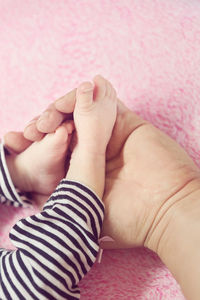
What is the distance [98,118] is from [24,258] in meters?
0.25

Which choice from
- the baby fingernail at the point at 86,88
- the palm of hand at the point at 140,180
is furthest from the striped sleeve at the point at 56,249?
the baby fingernail at the point at 86,88

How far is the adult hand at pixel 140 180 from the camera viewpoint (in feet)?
1.80

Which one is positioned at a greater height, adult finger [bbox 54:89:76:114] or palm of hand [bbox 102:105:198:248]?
adult finger [bbox 54:89:76:114]

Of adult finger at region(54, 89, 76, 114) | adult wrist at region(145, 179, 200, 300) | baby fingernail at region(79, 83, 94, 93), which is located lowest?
adult wrist at region(145, 179, 200, 300)

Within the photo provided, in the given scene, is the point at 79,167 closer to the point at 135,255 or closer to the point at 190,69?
the point at 135,255

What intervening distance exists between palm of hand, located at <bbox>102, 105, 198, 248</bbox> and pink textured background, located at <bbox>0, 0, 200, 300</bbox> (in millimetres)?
64

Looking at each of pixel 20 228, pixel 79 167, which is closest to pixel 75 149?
pixel 79 167

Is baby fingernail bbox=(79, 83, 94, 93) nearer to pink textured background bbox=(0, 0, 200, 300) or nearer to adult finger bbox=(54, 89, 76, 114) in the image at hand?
adult finger bbox=(54, 89, 76, 114)

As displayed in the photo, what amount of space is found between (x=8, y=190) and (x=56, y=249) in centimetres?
18

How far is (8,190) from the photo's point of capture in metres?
0.64

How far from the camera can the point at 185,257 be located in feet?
1.56

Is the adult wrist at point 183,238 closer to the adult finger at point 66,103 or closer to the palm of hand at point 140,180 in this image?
the palm of hand at point 140,180

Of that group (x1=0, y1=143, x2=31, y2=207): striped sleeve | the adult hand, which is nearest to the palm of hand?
the adult hand

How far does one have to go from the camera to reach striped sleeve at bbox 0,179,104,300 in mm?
495
